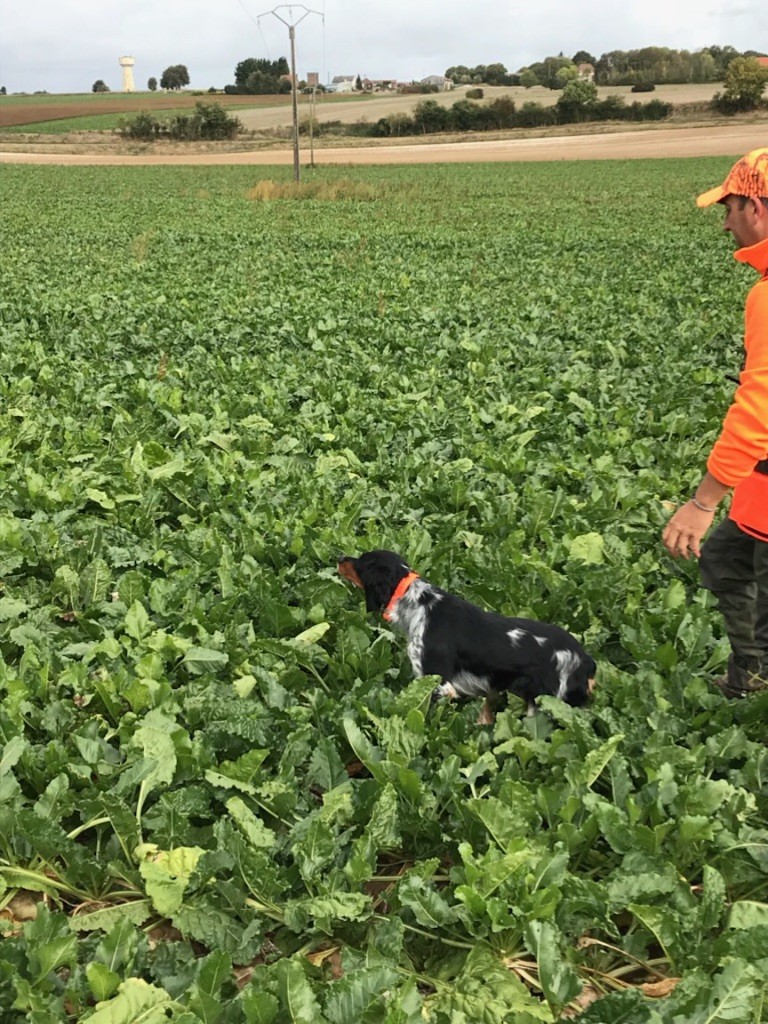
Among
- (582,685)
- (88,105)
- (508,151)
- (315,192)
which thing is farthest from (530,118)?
(582,685)

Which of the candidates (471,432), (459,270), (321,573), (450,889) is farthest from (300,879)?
(459,270)

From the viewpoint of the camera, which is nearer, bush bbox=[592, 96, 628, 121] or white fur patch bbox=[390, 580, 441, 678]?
white fur patch bbox=[390, 580, 441, 678]

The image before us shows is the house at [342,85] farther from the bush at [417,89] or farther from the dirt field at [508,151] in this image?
the dirt field at [508,151]

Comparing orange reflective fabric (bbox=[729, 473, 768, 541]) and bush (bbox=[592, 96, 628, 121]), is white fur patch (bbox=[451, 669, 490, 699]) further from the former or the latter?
bush (bbox=[592, 96, 628, 121])

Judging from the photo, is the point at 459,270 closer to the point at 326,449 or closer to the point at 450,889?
the point at 326,449

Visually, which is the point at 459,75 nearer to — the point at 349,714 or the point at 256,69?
the point at 256,69

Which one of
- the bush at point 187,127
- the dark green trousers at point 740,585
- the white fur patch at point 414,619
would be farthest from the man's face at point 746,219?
the bush at point 187,127

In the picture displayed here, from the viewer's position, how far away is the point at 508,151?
70188 millimetres

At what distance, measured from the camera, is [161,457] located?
6152 mm

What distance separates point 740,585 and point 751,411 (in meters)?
1.12

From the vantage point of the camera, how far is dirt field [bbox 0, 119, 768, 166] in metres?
61.2

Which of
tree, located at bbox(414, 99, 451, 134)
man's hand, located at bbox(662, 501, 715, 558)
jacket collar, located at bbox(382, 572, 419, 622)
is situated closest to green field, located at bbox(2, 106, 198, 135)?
tree, located at bbox(414, 99, 451, 134)

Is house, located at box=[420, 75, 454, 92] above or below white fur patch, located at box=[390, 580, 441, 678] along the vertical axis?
above

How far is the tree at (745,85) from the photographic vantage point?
90312 mm
